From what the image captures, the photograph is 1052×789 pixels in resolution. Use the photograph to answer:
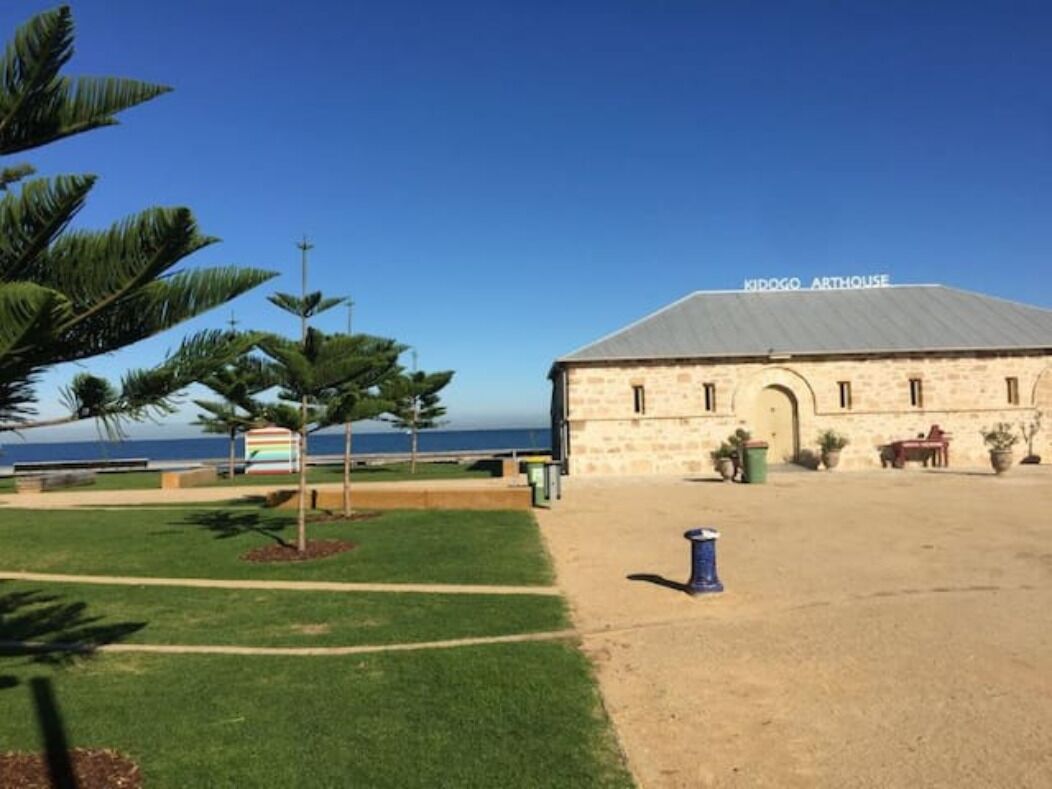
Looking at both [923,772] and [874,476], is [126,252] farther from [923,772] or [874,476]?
[874,476]

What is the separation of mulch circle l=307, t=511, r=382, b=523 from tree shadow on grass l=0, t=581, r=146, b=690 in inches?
240

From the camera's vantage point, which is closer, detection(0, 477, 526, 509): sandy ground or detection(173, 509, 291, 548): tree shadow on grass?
detection(173, 509, 291, 548): tree shadow on grass

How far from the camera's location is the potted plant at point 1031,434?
23656 millimetres

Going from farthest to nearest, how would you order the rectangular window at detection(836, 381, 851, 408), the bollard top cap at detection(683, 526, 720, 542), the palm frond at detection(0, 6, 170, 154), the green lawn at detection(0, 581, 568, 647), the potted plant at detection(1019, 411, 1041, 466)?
the rectangular window at detection(836, 381, 851, 408), the potted plant at detection(1019, 411, 1041, 466), the bollard top cap at detection(683, 526, 720, 542), the green lawn at detection(0, 581, 568, 647), the palm frond at detection(0, 6, 170, 154)

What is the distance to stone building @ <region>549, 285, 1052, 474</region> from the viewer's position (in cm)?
2383

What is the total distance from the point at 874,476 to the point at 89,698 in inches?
781

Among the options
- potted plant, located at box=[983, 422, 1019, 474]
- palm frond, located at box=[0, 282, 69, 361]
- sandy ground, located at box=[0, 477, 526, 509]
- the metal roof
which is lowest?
sandy ground, located at box=[0, 477, 526, 509]

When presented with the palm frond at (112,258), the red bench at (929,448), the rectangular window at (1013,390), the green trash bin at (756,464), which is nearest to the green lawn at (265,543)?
the palm frond at (112,258)

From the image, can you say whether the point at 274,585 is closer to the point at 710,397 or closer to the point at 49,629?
the point at 49,629

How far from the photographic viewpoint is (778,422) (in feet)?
79.9

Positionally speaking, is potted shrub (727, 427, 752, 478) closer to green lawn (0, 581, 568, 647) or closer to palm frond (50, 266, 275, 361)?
green lawn (0, 581, 568, 647)

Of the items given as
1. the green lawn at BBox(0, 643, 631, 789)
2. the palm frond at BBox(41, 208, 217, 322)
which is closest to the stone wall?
the green lawn at BBox(0, 643, 631, 789)

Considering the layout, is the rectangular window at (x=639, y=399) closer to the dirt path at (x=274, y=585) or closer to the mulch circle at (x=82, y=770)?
the dirt path at (x=274, y=585)

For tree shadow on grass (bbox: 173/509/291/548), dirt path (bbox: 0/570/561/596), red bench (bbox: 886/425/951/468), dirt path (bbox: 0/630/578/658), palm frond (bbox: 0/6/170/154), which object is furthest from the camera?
red bench (bbox: 886/425/951/468)
